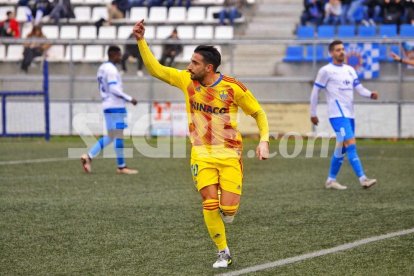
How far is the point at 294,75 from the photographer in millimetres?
24094

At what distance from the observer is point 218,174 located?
7.53m

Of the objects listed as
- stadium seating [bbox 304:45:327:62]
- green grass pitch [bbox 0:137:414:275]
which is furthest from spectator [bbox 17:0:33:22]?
green grass pitch [bbox 0:137:414:275]

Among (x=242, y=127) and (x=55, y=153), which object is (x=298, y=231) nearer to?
(x=55, y=153)

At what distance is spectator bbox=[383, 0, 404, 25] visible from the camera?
81.4ft

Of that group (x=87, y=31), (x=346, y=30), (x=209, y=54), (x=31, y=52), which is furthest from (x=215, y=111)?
(x=87, y=31)

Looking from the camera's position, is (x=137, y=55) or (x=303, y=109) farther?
(x=137, y=55)

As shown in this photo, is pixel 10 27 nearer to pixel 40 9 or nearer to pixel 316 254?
pixel 40 9

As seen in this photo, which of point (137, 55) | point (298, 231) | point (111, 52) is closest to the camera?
point (298, 231)

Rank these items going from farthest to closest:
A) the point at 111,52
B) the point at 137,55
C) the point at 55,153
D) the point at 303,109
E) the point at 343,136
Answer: the point at 137,55, the point at 303,109, the point at 55,153, the point at 111,52, the point at 343,136

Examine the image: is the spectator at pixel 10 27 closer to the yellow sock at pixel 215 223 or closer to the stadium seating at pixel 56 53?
the stadium seating at pixel 56 53

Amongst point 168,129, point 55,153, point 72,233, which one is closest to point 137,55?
point 168,129

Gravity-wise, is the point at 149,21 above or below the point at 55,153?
above

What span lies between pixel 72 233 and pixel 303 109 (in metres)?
14.5

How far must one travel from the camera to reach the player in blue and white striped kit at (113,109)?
15.0 metres
